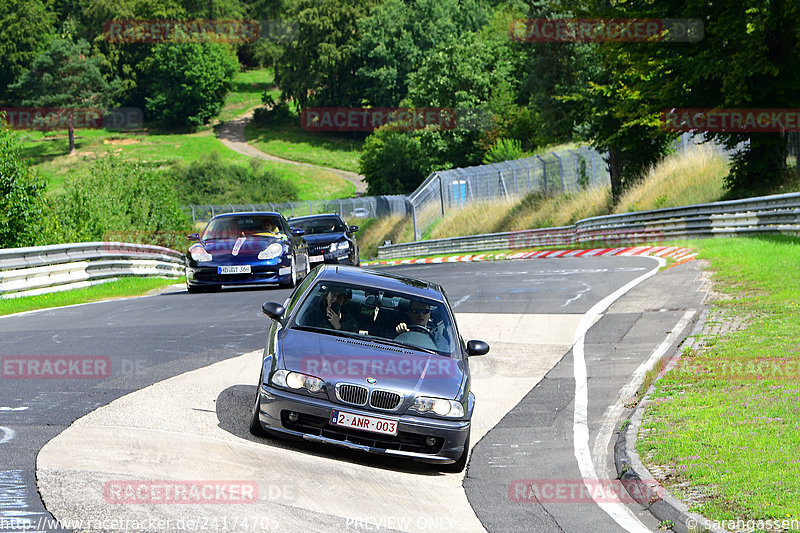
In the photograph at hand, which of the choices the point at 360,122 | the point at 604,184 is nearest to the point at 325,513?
the point at 604,184

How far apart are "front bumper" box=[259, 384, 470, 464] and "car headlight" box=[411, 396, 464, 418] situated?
71mm

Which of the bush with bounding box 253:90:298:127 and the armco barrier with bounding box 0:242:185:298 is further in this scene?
the bush with bounding box 253:90:298:127

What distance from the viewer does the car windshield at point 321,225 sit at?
25453 mm

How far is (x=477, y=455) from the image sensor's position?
8.65 meters

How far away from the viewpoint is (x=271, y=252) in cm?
1905

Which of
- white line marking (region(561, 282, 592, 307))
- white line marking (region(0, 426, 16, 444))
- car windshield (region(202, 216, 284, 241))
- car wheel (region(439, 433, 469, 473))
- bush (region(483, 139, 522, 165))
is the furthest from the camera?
bush (region(483, 139, 522, 165))

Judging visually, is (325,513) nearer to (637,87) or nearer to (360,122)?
(637,87)

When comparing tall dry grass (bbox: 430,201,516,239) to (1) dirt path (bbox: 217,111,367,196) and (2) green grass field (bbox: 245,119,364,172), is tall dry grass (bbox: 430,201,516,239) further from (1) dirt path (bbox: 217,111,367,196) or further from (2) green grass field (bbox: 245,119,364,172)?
(2) green grass field (bbox: 245,119,364,172)

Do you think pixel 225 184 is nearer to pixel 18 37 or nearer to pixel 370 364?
pixel 18 37

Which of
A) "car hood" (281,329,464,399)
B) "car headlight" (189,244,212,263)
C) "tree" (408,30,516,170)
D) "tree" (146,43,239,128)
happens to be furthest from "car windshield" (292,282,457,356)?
"tree" (146,43,239,128)

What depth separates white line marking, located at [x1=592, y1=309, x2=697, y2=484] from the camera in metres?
8.62

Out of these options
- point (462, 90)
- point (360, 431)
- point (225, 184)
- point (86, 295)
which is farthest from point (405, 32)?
point (360, 431)

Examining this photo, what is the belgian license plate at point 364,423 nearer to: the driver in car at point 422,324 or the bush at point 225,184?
the driver in car at point 422,324

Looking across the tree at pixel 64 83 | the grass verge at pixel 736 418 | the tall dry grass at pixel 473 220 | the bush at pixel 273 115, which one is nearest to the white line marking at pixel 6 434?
the grass verge at pixel 736 418
